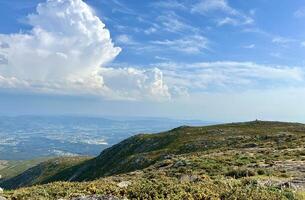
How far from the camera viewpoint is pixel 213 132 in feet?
330

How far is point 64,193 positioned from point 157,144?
285ft

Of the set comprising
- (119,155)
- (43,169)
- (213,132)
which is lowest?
(43,169)

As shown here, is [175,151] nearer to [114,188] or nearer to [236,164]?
[236,164]

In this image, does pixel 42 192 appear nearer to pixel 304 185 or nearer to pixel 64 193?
pixel 64 193

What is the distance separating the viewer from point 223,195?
17297 mm

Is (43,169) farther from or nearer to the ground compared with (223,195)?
nearer to the ground

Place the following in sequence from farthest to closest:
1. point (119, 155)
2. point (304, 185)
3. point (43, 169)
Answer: point (43, 169) < point (119, 155) < point (304, 185)

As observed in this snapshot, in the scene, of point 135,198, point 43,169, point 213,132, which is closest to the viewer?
point 135,198

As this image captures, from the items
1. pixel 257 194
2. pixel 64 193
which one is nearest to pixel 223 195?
pixel 257 194

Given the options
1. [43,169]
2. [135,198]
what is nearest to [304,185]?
[135,198]

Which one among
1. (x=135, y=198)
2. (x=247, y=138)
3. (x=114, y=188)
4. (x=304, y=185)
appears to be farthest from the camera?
(x=247, y=138)

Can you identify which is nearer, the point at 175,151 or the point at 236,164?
the point at 236,164

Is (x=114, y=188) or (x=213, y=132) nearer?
(x=114, y=188)

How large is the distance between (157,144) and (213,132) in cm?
1429
